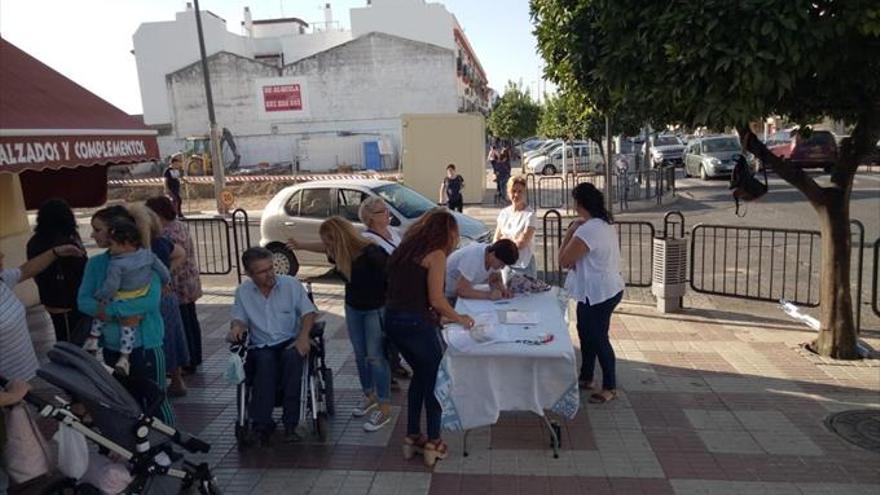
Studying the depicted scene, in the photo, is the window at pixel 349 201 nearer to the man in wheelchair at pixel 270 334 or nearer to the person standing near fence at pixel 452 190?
the person standing near fence at pixel 452 190

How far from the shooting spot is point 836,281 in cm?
609

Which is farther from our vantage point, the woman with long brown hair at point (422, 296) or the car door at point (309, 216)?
the car door at point (309, 216)

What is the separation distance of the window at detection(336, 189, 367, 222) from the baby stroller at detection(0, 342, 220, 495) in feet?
22.4

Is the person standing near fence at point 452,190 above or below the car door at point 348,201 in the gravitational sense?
below

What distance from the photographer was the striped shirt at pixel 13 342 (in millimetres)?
3814

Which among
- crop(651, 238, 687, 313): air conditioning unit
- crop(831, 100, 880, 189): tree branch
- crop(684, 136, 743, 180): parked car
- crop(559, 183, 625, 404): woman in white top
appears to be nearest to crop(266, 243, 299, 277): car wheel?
crop(651, 238, 687, 313): air conditioning unit

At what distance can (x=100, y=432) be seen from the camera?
370cm

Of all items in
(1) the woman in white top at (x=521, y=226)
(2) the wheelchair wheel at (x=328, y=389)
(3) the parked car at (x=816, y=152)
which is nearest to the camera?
(2) the wheelchair wheel at (x=328, y=389)

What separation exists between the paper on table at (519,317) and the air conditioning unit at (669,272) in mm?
3638

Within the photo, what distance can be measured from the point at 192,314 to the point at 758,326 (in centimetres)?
603

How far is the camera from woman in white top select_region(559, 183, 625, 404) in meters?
5.05

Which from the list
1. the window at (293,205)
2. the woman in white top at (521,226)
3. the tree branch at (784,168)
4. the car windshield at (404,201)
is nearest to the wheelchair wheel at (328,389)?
the woman in white top at (521,226)

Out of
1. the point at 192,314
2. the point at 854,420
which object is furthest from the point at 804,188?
the point at 192,314

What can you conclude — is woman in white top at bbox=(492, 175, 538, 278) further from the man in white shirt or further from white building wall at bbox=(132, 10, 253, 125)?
white building wall at bbox=(132, 10, 253, 125)
